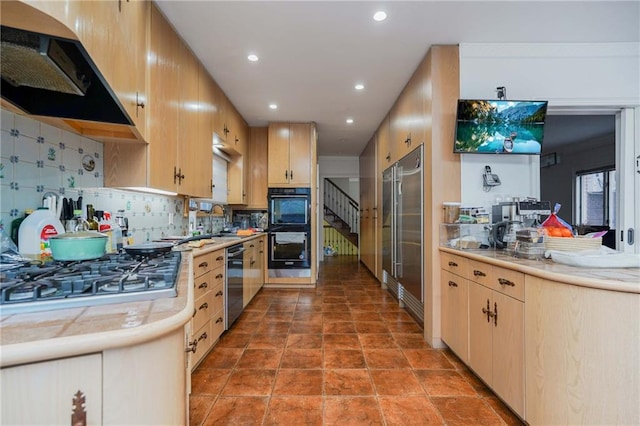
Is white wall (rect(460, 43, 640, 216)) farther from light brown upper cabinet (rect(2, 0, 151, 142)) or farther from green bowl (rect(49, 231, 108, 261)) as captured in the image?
green bowl (rect(49, 231, 108, 261))

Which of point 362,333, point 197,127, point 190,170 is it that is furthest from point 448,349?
point 197,127

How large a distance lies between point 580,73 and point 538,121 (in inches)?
25.9

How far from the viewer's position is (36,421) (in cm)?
59

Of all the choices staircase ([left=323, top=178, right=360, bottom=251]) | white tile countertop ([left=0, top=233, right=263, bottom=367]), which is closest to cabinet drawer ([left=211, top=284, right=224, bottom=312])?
white tile countertop ([left=0, top=233, right=263, bottom=367])

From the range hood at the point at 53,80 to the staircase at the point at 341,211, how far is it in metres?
7.15

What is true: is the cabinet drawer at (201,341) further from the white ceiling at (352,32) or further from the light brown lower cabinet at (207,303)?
the white ceiling at (352,32)

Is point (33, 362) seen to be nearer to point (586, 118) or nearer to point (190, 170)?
point (190, 170)

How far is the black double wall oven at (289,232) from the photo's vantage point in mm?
4500

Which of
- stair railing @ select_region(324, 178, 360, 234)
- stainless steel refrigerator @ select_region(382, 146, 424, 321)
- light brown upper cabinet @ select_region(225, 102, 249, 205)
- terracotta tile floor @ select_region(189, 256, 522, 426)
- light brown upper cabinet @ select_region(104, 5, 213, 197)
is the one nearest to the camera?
terracotta tile floor @ select_region(189, 256, 522, 426)

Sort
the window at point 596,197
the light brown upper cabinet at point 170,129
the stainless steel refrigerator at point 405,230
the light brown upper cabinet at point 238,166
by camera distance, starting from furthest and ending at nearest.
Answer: the window at point 596,197 < the light brown upper cabinet at point 238,166 < the stainless steel refrigerator at point 405,230 < the light brown upper cabinet at point 170,129

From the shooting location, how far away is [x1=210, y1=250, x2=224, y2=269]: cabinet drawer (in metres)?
2.35

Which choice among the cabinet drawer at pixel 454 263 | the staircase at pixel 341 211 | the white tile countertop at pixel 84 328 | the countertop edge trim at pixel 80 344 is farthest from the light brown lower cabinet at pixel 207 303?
the staircase at pixel 341 211

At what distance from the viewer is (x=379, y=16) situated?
2.11 metres

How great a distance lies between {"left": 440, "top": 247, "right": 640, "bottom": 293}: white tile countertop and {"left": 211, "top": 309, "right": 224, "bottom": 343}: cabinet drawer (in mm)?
2151
